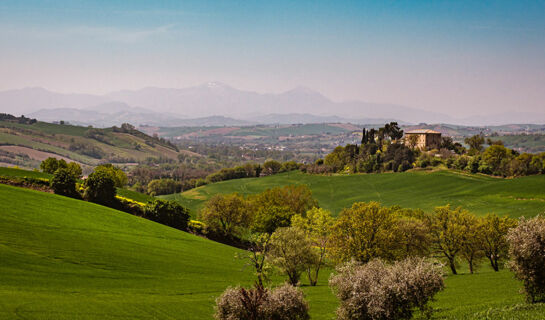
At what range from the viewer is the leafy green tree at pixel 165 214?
7794 cm

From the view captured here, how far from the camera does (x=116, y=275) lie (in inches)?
1687

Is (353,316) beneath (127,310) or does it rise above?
above

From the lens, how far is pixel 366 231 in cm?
5303

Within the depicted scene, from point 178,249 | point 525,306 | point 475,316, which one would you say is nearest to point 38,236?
point 178,249

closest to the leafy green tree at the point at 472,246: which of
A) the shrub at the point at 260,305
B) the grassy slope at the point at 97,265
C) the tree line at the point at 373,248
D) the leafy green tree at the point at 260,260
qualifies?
the tree line at the point at 373,248

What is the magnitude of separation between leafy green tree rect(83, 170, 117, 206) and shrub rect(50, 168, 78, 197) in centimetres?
267

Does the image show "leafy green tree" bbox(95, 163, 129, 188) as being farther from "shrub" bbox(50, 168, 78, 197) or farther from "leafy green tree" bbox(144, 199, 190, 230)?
"leafy green tree" bbox(144, 199, 190, 230)

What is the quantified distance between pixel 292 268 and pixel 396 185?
11632 centimetres

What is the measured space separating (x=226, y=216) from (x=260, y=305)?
62259mm

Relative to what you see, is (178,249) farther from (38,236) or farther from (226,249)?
(38,236)

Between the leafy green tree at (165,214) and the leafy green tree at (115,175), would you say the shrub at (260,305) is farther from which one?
the leafy green tree at (115,175)

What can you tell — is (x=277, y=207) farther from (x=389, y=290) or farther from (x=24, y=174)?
(x=389, y=290)

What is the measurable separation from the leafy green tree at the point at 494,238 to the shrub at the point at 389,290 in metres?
39.3

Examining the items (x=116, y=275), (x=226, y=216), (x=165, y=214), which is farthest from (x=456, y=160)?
(x=116, y=275)
